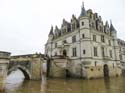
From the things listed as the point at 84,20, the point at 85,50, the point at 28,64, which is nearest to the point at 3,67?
the point at 28,64

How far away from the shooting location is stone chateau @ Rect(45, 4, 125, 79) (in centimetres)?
3081

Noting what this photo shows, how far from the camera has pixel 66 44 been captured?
117ft

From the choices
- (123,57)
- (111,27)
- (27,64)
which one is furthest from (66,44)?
(123,57)

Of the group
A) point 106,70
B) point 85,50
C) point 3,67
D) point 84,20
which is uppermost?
point 84,20

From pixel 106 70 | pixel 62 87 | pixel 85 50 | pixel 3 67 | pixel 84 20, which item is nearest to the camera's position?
pixel 3 67

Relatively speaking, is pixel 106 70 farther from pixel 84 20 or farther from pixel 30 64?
pixel 30 64

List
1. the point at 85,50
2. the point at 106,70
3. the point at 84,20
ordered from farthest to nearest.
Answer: the point at 106,70
the point at 84,20
the point at 85,50

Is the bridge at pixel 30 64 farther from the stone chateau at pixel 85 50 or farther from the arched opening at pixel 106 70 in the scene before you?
the arched opening at pixel 106 70

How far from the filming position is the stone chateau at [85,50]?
101ft

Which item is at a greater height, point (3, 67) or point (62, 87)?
point (3, 67)

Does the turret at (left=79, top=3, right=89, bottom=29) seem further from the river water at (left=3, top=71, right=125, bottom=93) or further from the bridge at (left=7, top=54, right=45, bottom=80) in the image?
the river water at (left=3, top=71, right=125, bottom=93)

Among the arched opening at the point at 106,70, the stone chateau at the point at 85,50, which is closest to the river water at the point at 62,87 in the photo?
the stone chateau at the point at 85,50

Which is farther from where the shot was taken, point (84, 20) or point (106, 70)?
point (106, 70)

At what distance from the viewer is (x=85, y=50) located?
101ft
